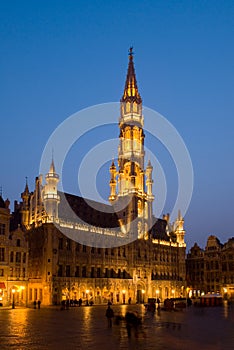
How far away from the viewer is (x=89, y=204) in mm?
97438

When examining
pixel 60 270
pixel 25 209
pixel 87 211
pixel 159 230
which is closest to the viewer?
pixel 60 270

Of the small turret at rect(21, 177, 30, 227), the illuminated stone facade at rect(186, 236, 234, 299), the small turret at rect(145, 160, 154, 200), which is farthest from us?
the small turret at rect(145, 160, 154, 200)

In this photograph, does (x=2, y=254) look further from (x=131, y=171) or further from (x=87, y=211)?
(x=131, y=171)

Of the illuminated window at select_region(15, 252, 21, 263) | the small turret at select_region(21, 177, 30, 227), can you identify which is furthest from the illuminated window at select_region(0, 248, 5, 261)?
the small turret at select_region(21, 177, 30, 227)

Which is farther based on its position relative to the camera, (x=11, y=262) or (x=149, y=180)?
(x=149, y=180)

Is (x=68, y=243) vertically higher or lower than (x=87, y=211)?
lower

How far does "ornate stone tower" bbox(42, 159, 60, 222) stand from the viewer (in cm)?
8269

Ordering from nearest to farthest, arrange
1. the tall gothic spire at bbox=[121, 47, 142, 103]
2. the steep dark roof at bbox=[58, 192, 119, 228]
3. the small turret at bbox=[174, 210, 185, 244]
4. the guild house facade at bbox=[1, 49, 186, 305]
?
the guild house facade at bbox=[1, 49, 186, 305] < the steep dark roof at bbox=[58, 192, 119, 228] < the tall gothic spire at bbox=[121, 47, 142, 103] < the small turret at bbox=[174, 210, 185, 244]

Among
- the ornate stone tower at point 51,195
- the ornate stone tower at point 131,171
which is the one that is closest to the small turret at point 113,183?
the ornate stone tower at point 131,171

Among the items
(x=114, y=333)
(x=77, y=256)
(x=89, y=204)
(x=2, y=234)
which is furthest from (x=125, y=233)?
(x=114, y=333)

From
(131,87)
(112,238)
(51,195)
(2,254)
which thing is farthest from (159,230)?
(2,254)

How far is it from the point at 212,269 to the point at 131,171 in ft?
116

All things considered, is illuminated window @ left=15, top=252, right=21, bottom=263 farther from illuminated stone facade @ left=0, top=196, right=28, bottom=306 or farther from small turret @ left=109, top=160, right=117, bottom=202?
small turret @ left=109, top=160, right=117, bottom=202

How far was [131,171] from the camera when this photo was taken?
111 metres
